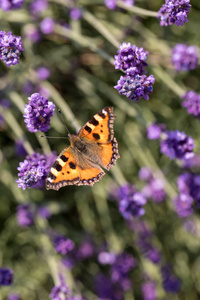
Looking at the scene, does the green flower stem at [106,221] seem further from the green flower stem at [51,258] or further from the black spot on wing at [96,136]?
the black spot on wing at [96,136]

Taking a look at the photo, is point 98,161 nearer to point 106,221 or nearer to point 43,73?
point 106,221

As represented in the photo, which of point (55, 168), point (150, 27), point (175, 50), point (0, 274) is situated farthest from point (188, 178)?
point (150, 27)

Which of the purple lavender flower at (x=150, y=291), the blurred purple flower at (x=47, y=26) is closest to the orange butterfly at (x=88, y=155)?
the blurred purple flower at (x=47, y=26)

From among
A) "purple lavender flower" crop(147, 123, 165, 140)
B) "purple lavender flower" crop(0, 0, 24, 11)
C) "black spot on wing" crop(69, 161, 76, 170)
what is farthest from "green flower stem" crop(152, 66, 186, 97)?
"purple lavender flower" crop(0, 0, 24, 11)

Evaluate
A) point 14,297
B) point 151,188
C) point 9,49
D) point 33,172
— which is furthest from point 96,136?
point 14,297

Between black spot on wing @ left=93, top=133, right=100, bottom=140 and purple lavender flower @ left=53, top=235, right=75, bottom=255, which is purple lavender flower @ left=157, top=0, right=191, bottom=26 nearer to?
black spot on wing @ left=93, top=133, right=100, bottom=140

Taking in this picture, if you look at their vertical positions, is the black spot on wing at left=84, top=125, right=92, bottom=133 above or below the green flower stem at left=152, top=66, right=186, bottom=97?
below
